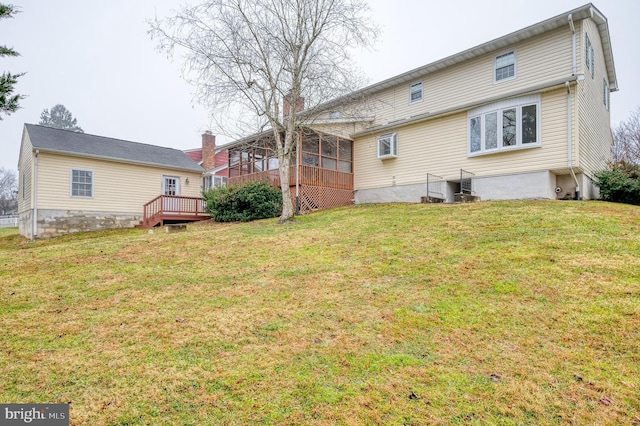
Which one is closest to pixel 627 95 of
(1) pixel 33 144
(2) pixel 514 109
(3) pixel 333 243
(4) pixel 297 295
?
(2) pixel 514 109

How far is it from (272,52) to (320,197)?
21.3 ft

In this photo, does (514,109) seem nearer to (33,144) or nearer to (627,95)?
(33,144)

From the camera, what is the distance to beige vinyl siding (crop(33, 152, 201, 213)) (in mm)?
16156

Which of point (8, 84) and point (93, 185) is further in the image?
point (93, 185)

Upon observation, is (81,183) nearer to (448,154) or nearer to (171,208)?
(171,208)

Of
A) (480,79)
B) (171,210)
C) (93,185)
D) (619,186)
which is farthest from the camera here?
(171,210)

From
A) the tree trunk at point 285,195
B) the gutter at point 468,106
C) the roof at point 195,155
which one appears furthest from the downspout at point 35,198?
the roof at point 195,155

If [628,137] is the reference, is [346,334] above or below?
below

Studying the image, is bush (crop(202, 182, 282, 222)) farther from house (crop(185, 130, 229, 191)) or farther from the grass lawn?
house (crop(185, 130, 229, 191))

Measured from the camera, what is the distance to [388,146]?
53.8ft

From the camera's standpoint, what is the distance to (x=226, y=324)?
434 centimetres

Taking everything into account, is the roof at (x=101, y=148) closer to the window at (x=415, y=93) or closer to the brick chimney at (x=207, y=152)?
the brick chimney at (x=207, y=152)

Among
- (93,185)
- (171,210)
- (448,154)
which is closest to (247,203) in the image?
(171,210)

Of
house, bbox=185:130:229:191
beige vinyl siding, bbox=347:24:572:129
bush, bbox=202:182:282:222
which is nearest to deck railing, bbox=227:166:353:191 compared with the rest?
bush, bbox=202:182:282:222
